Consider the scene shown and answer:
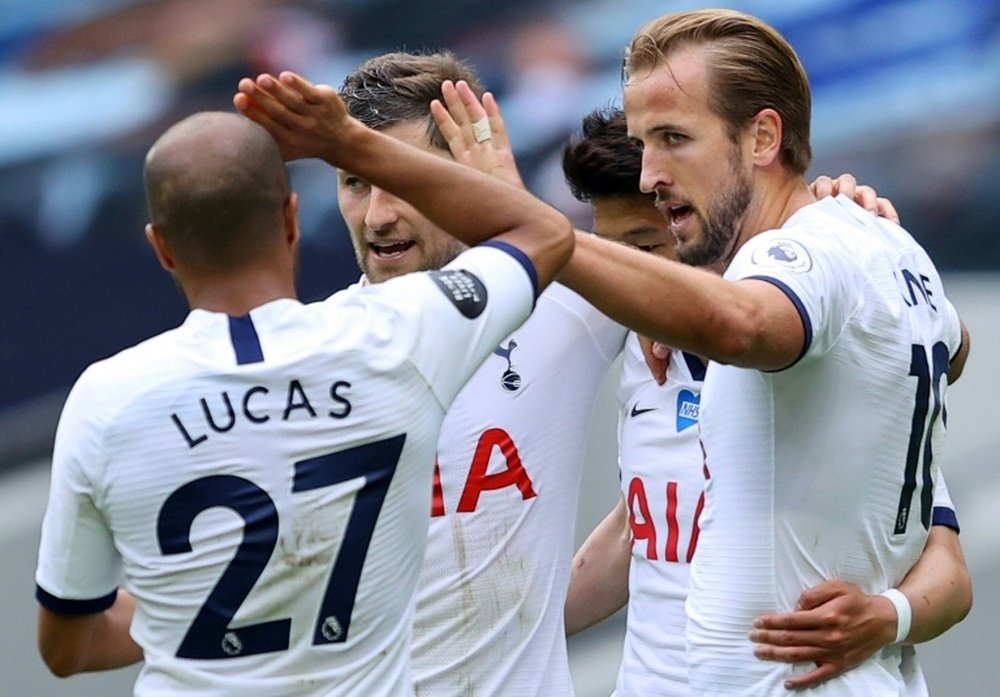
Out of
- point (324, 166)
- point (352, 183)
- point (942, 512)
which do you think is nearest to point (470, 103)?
point (352, 183)

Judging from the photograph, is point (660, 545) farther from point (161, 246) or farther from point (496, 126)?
point (161, 246)

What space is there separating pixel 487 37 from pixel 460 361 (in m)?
3.26

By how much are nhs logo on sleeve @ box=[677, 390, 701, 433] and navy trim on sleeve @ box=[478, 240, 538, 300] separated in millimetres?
1183

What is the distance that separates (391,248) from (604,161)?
635 mm

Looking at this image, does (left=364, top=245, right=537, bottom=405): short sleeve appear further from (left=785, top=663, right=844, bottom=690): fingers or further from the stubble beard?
(left=785, top=663, right=844, bottom=690): fingers

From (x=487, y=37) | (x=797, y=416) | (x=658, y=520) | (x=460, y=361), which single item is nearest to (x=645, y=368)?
(x=658, y=520)

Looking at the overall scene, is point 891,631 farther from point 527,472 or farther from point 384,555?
point 384,555

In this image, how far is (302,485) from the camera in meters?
2.47

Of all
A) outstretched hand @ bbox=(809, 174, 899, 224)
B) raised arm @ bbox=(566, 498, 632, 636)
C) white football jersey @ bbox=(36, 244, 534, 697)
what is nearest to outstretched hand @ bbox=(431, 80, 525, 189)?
white football jersey @ bbox=(36, 244, 534, 697)

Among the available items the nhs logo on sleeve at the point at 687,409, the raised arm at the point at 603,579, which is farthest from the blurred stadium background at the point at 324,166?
the nhs logo on sleeve at the point at 687,409

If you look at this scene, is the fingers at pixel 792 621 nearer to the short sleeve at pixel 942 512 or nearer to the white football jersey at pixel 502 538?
the short sleeve at pixel 942 512

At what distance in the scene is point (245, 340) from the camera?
8.13ft

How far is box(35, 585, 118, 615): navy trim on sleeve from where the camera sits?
2520mm

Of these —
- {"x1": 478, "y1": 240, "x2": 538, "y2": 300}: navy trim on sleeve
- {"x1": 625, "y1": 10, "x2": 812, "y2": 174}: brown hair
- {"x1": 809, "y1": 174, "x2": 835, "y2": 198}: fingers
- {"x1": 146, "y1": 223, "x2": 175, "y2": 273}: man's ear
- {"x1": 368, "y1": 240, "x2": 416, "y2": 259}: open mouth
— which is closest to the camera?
{"x1": 146, "y1": 223, "x2": 175, "y2": 273}: man's ear
